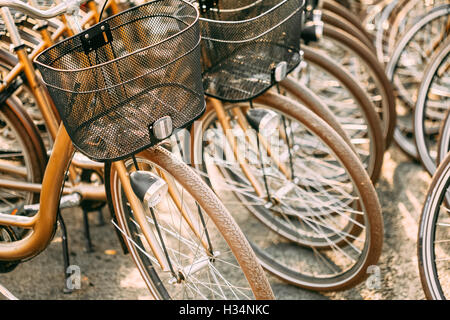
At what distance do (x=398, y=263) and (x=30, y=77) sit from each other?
218 centimetres

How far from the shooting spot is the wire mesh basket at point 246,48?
6.63ft

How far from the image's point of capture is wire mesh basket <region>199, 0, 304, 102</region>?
2.02 m

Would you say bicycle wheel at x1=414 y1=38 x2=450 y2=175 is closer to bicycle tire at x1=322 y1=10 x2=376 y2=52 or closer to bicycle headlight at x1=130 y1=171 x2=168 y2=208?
bicycle tire at x1=322 y1=10 x2=376 y2=52

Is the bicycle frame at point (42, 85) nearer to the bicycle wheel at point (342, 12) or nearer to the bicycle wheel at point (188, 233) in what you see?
the bicycle wheel at point (188, 233)

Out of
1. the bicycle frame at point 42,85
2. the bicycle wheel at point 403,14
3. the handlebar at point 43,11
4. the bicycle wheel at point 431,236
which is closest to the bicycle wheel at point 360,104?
the bicycle wheel at point 431,236

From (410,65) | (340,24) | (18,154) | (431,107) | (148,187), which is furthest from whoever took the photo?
(410,65)

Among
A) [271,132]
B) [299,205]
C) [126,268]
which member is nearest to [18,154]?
[126,268]

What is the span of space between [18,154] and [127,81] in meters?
1.60

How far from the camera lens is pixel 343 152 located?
2.20m

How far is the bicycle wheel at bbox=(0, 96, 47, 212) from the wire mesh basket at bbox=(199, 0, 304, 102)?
1092mm

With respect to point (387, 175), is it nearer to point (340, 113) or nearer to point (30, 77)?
point (340, 113)

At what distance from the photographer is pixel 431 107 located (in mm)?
3945

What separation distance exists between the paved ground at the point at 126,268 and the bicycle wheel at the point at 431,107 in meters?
0.24

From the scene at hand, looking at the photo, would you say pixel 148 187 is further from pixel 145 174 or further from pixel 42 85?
pixel 42 85
